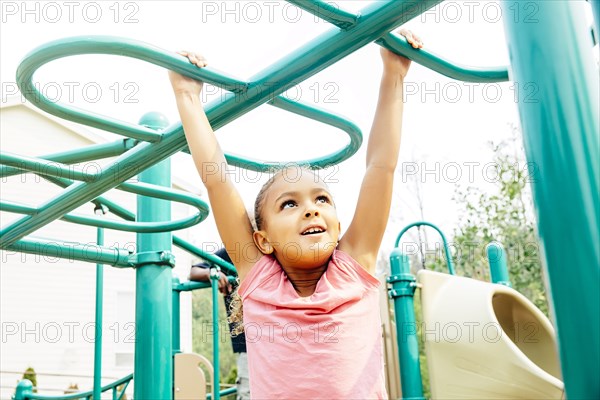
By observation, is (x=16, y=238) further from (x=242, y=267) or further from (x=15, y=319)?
(x=15, y=319)

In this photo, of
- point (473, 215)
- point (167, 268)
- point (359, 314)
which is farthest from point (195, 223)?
point (473, 215)

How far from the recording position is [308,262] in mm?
1431

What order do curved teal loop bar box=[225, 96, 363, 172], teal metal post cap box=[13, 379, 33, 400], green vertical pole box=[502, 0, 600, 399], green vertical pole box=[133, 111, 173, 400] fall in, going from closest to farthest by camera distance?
green vertical pole box=[502, 0, 600, 399] < curved teal loop bar box=[225, 96, 363, 172] < green vertical pole box=[133, 111, 173, 400] < teal metal post cap box=[13, 379, 33, 400]

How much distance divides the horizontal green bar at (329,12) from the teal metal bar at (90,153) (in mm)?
830

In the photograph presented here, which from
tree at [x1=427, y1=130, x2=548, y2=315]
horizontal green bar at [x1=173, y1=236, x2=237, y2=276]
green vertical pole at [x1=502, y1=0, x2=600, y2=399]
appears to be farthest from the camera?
tree at [x1=427, y1=130, x2=548, y2=315]

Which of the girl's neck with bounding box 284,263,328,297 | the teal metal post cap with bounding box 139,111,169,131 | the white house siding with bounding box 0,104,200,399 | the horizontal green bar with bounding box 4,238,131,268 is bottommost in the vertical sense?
the girl's neck with bounding box 284,263,328,297

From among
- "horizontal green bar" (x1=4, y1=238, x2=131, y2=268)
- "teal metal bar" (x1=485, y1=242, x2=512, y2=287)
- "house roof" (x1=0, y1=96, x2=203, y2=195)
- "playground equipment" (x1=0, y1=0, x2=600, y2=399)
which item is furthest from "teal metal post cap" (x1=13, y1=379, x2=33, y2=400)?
"house roof" (x1=0, y1=96, x2=203, y2=195)

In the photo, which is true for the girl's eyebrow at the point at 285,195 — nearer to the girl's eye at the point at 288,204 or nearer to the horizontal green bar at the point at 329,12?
the girl's eye at the point at 288,204

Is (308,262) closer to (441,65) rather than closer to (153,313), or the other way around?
(441,65)

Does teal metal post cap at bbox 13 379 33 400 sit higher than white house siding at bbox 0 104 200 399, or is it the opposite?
white house siding at bbox 0 104 200 399

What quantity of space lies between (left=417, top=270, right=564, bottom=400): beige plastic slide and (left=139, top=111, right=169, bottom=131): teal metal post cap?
5.71ft

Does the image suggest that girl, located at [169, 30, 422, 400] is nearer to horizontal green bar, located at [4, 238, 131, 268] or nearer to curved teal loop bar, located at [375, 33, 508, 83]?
curved teal loop bar, located at [375, 33, 508, 83]

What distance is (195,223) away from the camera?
2168 millimetres

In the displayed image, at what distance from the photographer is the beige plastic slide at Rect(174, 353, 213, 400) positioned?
3225 millimetres
